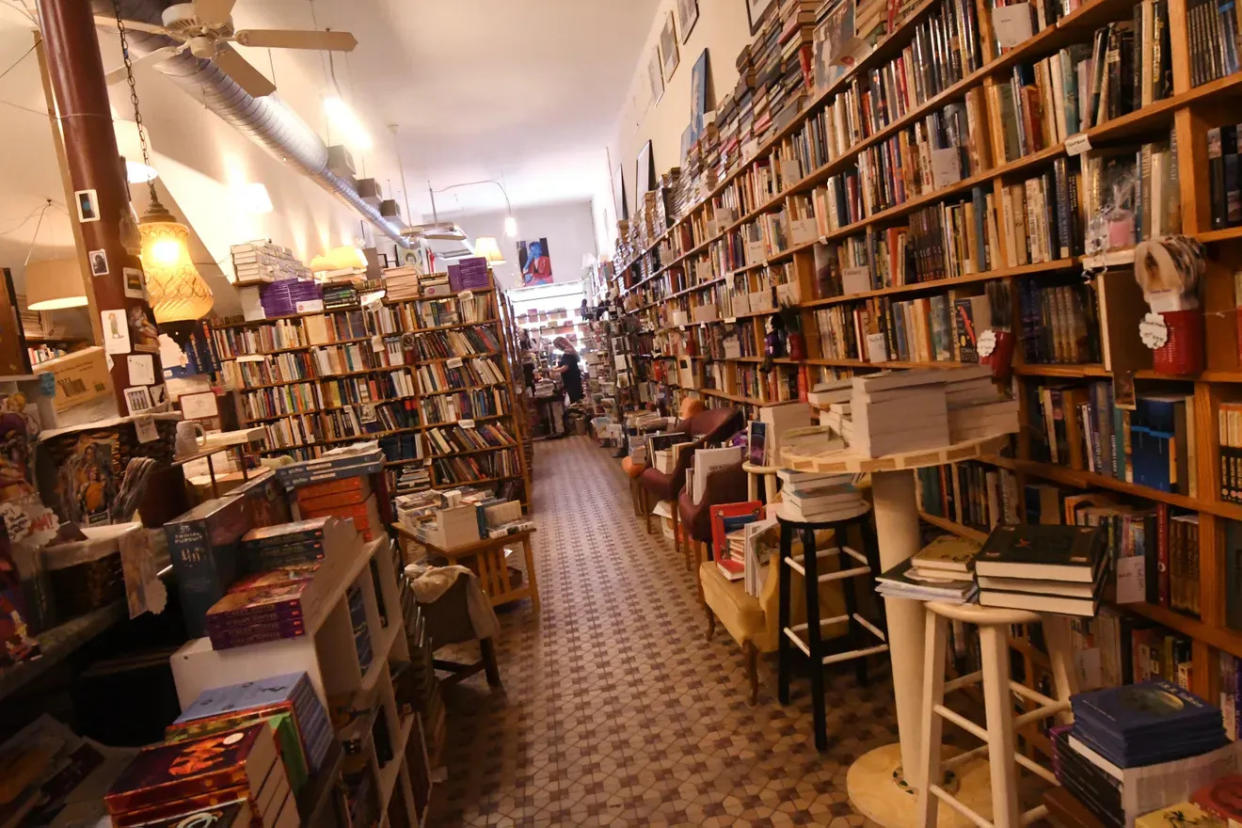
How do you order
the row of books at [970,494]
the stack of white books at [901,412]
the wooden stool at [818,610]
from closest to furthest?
the stack of white books at [901,412] → the row of books at [970,494] → the wooden stool at [818,610]

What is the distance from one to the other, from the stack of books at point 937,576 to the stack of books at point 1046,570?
6 centimetres

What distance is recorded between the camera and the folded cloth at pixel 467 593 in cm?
315

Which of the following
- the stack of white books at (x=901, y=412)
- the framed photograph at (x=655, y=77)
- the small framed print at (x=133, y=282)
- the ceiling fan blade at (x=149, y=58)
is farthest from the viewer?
the framed photograph at (x=655, y=77)

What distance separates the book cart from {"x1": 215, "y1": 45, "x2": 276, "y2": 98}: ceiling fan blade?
2.77 m

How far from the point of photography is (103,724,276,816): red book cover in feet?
3.89

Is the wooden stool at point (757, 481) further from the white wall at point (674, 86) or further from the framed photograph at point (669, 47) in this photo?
the framed photograph at point (669, 47)

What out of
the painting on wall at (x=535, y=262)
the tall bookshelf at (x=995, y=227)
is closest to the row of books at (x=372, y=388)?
the tall bookshelf at (x=995, y=227)

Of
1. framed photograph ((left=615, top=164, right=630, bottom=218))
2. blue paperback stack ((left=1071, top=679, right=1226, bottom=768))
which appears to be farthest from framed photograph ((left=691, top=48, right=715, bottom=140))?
blue paperback stack ((left=1071, top=679, right=1226, bottom=768))

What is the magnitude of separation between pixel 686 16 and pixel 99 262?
15.9 ft

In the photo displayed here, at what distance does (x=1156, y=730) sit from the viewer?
128cm

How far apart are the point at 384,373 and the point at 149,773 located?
5780 mm

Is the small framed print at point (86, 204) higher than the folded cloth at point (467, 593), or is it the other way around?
the small framed print at point (86, 204)

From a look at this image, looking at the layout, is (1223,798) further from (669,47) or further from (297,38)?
(669,47)

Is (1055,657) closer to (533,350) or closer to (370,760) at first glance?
(370,760)
